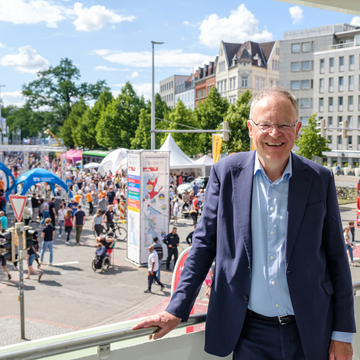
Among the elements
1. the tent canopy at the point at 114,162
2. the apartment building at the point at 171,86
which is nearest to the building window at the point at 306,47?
the apartment building at the point at 171,86

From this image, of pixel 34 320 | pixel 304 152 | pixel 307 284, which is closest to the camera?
pixel 307 284

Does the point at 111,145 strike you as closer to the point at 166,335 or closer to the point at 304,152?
the point at 304,152

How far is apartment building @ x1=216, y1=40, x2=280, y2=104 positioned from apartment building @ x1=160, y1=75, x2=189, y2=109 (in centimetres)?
2648

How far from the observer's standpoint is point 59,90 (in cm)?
8400

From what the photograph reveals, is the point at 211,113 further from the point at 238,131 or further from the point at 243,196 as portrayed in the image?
the point at 243,196

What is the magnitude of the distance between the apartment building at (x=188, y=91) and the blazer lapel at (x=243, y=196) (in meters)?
92.3

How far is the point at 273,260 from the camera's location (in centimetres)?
206

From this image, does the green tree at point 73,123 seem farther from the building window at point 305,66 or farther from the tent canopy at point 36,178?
the tent canopy at point 36,178

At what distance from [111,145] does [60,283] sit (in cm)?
4662

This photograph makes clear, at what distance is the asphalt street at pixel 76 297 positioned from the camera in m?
11.1

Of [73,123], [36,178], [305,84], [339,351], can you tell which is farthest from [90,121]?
[339,351]

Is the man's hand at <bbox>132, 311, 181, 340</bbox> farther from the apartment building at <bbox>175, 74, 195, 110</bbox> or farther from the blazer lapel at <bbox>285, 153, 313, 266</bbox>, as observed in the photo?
the apartment building at <bbox>175, 74, 195, 110</bbox>

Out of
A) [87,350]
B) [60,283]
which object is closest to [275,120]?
[87,350]

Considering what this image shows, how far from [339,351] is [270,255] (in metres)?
0.56
